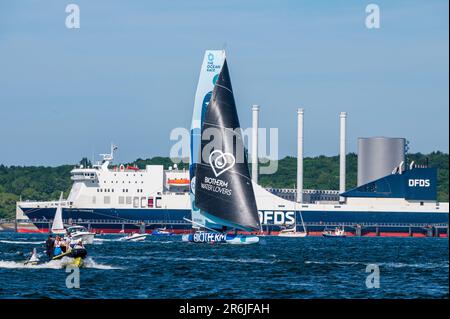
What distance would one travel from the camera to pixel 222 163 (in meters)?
69.3

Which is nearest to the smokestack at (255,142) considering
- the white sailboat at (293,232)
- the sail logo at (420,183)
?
the white sailboat at (293,232)

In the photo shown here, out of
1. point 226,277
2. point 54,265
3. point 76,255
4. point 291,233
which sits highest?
point 76,255

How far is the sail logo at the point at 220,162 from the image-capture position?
69312mm

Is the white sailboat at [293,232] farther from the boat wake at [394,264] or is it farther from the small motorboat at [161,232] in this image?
the boat wake at [394,264]

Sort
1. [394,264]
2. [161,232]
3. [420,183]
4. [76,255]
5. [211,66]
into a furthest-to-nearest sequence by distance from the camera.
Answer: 1. [420,183]
2. [161,232]
3. [211,66]
4. [394,264]
5. [76,255]

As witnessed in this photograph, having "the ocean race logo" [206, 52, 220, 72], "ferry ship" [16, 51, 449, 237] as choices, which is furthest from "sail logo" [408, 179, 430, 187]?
"the ocean race logo" [206, 52, 220, 72]

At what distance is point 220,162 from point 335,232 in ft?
199

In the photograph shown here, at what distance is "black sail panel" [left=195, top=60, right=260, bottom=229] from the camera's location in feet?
227

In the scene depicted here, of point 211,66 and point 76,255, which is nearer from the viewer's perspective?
point 76,255

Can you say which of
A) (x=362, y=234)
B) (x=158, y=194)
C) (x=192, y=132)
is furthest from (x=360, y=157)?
(x=192, y=132)

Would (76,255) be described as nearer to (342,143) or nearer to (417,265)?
(417,265)

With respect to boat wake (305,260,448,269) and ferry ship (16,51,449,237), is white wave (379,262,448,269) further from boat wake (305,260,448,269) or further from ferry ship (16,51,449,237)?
ferry ship (16,51,449,237)

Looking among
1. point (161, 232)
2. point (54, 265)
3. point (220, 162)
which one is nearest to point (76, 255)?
point (54, 265)

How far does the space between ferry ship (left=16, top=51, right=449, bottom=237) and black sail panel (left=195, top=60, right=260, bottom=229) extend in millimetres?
56373
